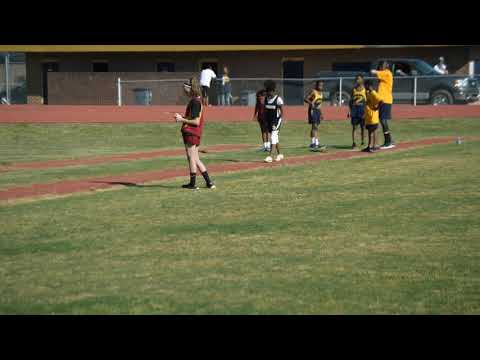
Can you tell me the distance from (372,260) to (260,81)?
25.9m

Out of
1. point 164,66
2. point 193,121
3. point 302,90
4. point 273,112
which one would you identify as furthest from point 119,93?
point 193,121

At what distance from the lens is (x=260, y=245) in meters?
9.55

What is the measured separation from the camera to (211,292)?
7.42 metres

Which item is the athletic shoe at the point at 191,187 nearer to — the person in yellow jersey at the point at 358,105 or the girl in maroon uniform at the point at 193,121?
the girl in maroon uniform at the point at 193,121

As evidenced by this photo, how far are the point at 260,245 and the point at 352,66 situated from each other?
3226 centimetres

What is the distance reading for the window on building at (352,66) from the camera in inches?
1576

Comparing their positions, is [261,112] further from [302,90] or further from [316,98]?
[302,90]

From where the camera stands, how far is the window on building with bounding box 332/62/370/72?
40019mm

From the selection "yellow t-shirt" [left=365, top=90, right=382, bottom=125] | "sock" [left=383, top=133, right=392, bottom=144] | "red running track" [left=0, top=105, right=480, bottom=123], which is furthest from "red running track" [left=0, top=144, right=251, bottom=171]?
"red running track" [left=0, top=105, right=480, bottom=123]

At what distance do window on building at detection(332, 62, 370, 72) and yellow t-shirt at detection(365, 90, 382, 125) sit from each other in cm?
1950

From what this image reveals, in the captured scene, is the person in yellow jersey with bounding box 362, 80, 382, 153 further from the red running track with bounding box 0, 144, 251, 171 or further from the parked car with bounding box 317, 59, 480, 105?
the parked car with bounding box 317, 59, 480, 105

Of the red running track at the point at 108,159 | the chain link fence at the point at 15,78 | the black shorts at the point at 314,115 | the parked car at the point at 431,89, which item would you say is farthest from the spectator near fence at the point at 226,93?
the chain link fence at the point at 15,78
